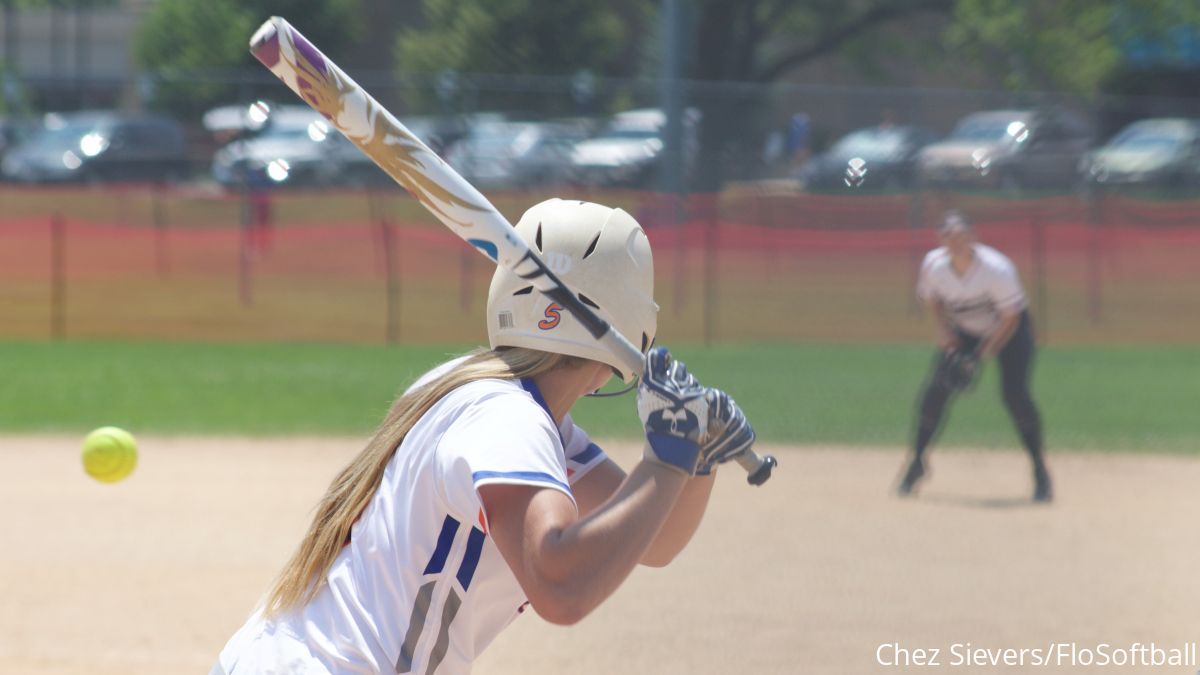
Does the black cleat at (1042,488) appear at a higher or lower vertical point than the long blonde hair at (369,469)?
lower

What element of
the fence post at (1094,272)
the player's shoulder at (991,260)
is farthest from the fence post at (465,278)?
the player's shoulder at (991,260)

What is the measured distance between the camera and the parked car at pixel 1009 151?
55.8 ft

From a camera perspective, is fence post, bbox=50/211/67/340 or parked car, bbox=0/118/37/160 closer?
fence post, bbox=50/211/67/340

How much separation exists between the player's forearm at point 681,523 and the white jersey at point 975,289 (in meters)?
6.77

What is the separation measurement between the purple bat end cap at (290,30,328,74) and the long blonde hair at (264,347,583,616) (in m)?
0.60

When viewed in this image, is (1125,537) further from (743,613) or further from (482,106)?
(482,106)

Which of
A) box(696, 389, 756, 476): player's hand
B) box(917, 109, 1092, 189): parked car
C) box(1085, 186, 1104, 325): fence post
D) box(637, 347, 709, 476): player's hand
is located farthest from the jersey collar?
box(1085, 186, 1104, 325): fence post

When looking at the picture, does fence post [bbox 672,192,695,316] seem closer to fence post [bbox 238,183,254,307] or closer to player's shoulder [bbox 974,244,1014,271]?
fence post [bbox 238,183,254,307]

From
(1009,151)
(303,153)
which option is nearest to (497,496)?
(1009,151)

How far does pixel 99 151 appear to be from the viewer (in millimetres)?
23250

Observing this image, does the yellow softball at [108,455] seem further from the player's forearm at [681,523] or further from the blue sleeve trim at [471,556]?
the blue sleeve trim at [471,556]

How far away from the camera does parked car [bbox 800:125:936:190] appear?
16891 mm

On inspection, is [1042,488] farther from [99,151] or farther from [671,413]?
[99,151]

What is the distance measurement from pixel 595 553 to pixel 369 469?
0.49 metres
